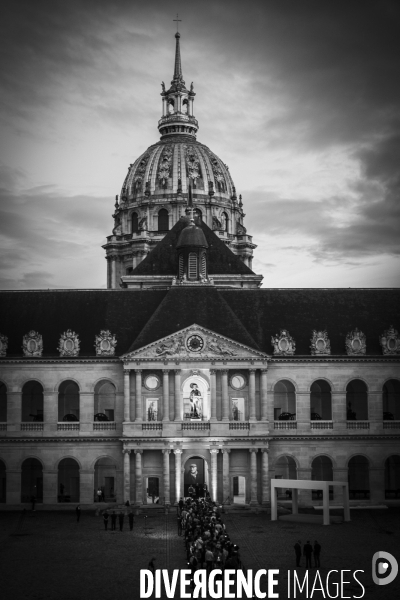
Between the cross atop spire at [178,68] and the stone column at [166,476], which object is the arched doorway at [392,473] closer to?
the stone column at [166,476]

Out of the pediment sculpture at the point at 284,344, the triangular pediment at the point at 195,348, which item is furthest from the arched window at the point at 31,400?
the pediment sculpture at the point at 284,344

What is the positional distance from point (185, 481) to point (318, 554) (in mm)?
36573

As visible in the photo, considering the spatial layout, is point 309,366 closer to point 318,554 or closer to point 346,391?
point 346,391

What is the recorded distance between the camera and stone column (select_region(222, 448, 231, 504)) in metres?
93.2

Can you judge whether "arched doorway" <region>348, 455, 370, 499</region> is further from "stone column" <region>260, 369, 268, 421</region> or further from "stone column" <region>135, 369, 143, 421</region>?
"stone column" <region>135, 369, 143, 421</region>

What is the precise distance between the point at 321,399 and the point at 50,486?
2639cm

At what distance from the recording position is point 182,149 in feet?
620

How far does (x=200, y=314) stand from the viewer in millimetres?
97312

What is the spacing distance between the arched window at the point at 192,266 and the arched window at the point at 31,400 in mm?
17652

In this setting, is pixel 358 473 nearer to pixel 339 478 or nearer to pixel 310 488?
pixel 339 478

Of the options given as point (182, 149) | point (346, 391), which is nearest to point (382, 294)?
point (346, 391)

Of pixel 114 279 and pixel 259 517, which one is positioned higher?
pixel 114 279

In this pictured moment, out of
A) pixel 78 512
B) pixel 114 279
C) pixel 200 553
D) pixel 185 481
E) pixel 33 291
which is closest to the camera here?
pixel 200 553

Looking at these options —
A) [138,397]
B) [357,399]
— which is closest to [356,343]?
[357,399]
